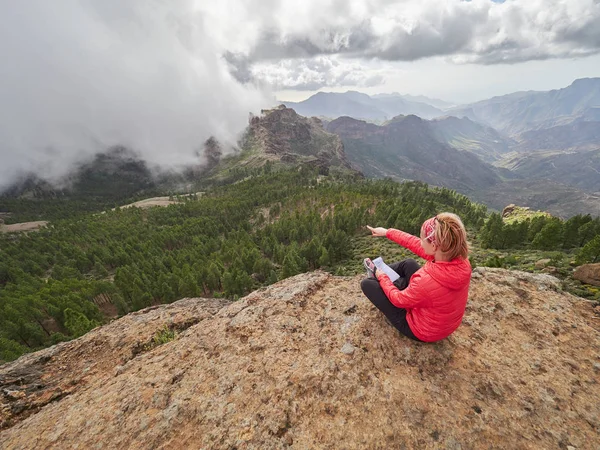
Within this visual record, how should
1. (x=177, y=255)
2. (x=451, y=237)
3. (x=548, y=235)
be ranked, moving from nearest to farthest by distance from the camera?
(x=451, y=237) → (x=548, y=235) → (x=177, y=255)

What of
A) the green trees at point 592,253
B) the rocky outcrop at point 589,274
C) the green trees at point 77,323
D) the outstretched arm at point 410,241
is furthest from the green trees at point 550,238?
the green trees at point 77,323

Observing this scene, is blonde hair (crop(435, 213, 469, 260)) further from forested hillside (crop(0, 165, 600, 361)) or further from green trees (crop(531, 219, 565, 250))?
green trees (crop(531, 219, 565, 250))

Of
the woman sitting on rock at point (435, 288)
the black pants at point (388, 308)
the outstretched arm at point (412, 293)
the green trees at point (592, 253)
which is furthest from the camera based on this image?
the green trees at point (592, 253)

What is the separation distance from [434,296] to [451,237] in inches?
63.1

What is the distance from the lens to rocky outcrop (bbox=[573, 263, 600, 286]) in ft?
42.3

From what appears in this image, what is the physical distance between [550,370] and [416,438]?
5101mm

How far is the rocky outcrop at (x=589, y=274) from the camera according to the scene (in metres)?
12.9

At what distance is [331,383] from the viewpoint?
24.8ft

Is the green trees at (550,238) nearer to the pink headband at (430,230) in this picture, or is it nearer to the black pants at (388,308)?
the black pants at (388,308)

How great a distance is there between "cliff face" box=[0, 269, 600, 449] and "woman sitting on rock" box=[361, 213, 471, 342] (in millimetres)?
1086

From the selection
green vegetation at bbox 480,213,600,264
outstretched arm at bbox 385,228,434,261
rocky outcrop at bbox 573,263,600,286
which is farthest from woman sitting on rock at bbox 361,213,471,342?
green vegetation at bbox 480,213,600,264

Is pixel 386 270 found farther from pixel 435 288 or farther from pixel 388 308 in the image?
pixel 435 288

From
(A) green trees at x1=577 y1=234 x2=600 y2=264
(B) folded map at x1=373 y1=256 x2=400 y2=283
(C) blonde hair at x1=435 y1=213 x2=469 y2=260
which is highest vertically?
(C) blonde hair at x1=435 y1=213 x2=469 y2=260

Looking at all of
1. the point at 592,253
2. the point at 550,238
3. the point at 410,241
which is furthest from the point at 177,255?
the point at 550,238
